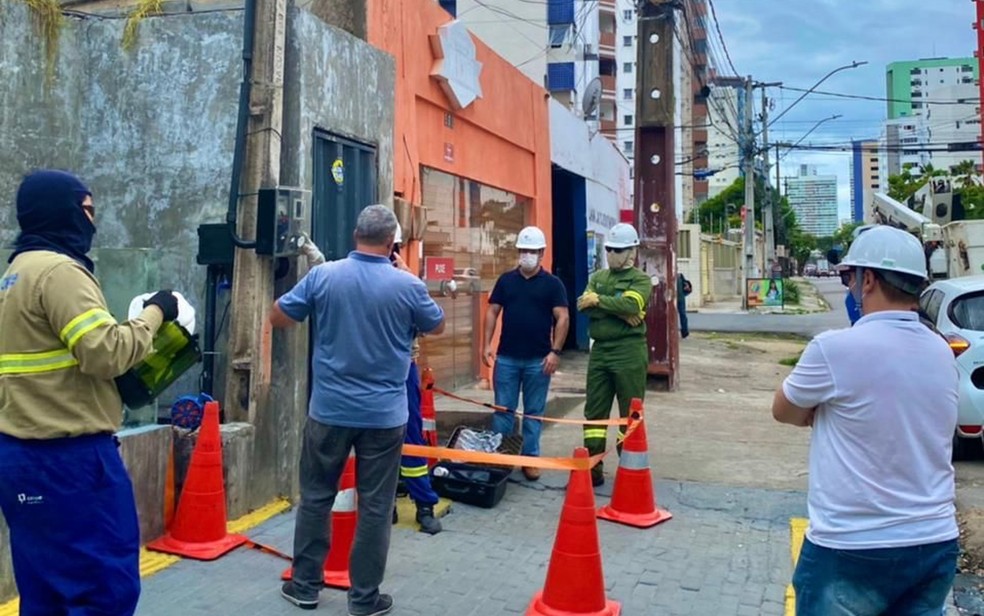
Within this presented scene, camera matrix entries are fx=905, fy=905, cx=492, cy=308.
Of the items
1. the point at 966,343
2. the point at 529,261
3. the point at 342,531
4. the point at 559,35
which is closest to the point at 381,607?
the point at 342,531

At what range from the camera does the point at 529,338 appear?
22.5 ft

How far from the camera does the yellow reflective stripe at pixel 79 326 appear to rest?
2.90 m

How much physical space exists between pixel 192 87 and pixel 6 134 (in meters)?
1.27

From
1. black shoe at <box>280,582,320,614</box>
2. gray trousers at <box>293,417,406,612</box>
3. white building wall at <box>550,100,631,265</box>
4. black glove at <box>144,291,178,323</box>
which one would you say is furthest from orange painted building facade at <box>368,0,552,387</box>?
black glove at <box>144,291,178,323</box>

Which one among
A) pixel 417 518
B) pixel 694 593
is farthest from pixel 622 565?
pixel 417 518

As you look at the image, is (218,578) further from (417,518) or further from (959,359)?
(959,359)

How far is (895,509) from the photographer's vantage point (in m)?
2.61

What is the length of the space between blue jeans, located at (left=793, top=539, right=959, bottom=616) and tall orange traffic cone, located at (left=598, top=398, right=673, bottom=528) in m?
3.32

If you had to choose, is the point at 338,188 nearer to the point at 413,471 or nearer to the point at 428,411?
the point at 428,411

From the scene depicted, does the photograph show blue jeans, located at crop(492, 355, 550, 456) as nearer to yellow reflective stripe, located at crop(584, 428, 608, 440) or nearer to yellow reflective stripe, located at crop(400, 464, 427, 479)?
yellow reflective stripe, located at crop(584, 428, 608, 440)

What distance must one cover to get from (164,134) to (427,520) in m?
3.23

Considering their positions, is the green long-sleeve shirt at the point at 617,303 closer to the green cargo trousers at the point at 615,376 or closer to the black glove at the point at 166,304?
the green cargo trousers at the point at 615,376

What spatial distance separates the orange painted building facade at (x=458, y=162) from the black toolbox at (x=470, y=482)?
2774 millimetres

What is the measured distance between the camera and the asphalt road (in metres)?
24.3
